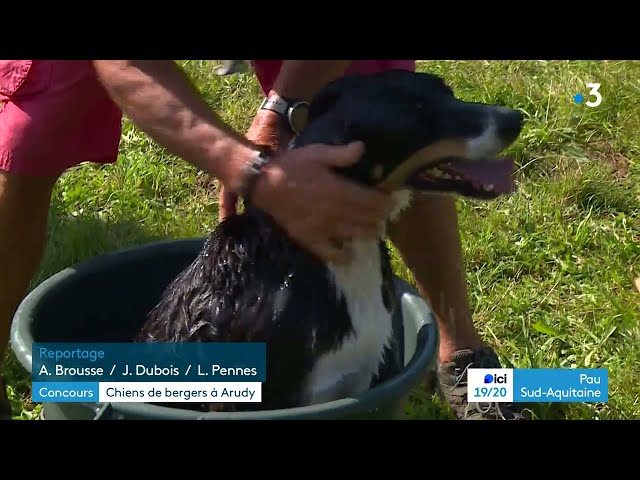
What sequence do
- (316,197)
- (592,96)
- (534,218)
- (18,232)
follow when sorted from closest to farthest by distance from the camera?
(316,197) → (18,232) → (592,96) → (534,218)

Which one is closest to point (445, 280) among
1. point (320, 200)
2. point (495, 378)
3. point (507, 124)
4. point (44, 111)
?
point (495, 378)


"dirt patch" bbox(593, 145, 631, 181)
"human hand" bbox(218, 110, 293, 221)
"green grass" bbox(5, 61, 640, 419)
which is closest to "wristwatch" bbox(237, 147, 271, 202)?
"human hand" bbox(218, 110, 293, 221)

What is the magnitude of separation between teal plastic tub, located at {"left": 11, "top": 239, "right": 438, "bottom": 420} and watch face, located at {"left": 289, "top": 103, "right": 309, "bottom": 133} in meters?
0.42

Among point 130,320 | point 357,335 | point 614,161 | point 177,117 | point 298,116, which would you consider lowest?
point 357,335

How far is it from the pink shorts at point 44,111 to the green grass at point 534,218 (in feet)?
1.70

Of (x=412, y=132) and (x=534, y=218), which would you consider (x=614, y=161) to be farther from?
(x=412, y=132)

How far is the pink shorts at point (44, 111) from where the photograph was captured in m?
1.82

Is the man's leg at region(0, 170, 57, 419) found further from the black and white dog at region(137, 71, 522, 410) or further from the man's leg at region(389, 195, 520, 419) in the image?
the man's leg at region(389, 195, 520, 419)

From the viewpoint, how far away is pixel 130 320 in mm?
2061

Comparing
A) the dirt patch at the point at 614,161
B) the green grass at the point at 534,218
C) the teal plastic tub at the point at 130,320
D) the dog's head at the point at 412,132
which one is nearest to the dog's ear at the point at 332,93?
the dog's head at the point at 412,132

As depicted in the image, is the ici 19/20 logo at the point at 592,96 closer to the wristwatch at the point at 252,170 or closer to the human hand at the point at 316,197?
the human hand at the point at 316,197

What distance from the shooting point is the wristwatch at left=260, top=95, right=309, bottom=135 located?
175 cm

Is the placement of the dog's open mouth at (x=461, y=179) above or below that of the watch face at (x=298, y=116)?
below

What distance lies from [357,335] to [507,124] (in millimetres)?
496
